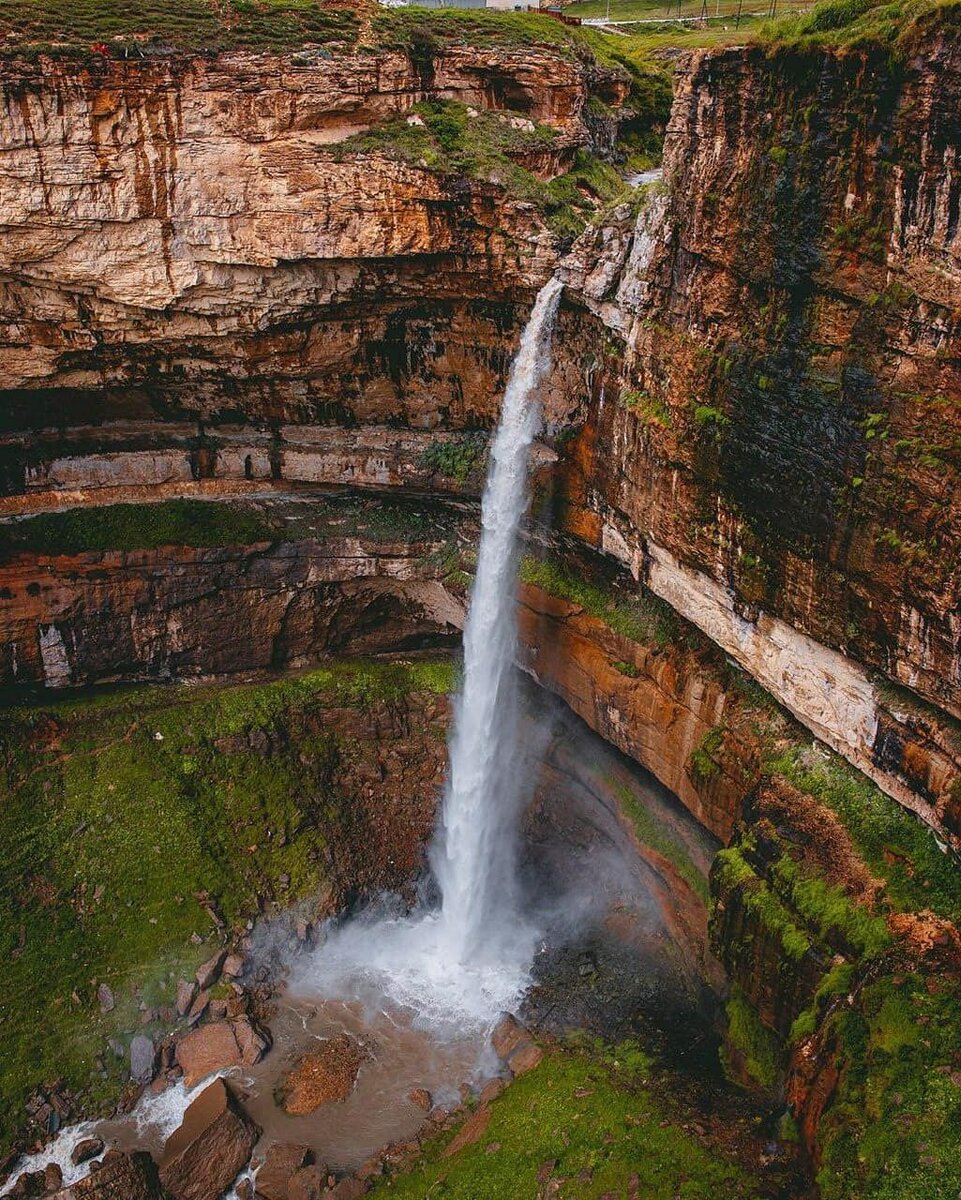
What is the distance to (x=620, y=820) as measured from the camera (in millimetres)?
20469

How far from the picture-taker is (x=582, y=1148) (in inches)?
560

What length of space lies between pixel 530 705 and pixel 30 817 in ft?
35.9

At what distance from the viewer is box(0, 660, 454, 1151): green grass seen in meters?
17.8

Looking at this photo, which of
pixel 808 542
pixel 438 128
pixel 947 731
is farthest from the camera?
pixel 438 128

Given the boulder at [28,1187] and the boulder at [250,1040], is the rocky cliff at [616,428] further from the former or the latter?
the boulder at [28,1187]

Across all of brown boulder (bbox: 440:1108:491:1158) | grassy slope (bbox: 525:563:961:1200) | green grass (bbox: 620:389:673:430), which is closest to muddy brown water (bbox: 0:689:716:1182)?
brown boulder (bbox: 440:1108:491:1158)

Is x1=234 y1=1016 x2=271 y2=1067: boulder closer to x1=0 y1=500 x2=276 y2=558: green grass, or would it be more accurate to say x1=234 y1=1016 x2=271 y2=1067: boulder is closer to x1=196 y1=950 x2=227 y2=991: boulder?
x1=196 y1=950 x2=227 y2=991: boulder

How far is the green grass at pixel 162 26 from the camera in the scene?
1742cm

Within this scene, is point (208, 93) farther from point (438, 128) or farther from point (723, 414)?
point (723, 414)

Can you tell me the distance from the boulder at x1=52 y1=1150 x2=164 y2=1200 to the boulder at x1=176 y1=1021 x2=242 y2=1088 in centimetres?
169

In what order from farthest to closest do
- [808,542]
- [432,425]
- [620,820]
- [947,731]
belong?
[432,425] < [620,820] < [808,542] < [947,731]

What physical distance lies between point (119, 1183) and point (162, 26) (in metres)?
19.8

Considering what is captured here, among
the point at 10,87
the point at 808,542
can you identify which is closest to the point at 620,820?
the point at 808,542

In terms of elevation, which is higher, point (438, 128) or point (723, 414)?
point (438, 128)
